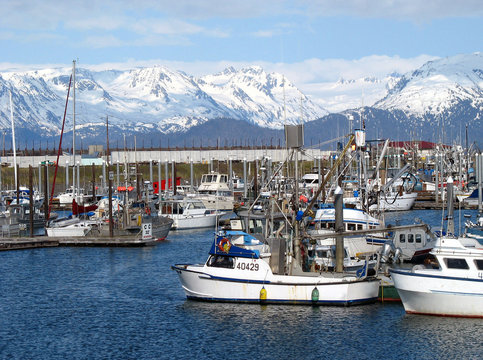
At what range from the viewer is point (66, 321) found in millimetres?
45781

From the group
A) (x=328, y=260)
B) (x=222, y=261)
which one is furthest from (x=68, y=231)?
(x=222, y=261)

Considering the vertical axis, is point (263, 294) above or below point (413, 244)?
below

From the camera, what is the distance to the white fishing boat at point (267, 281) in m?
44.4

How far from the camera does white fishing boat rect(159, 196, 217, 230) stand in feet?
308

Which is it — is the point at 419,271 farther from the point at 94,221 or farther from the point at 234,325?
the point at 94,221

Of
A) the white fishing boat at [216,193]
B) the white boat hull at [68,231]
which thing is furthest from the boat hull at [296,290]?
the white fishing boat at [216,193]

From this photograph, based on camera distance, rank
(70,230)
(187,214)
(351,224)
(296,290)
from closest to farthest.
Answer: (296,290)
(351,224)
(70,230)
(187,214)

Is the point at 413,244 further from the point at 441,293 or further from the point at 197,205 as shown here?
the point at 197,205

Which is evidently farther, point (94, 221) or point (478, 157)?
point (94, 221)

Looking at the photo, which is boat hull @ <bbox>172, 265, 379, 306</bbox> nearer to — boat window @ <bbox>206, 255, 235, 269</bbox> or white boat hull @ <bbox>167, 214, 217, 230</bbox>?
boat window @ <bbox>206, 255, 235, 269</bbox>

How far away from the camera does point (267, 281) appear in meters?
44.9

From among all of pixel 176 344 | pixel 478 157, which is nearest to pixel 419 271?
pixel 176 344

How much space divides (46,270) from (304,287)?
25.8 m

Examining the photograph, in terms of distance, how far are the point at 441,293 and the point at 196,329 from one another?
11906mm
